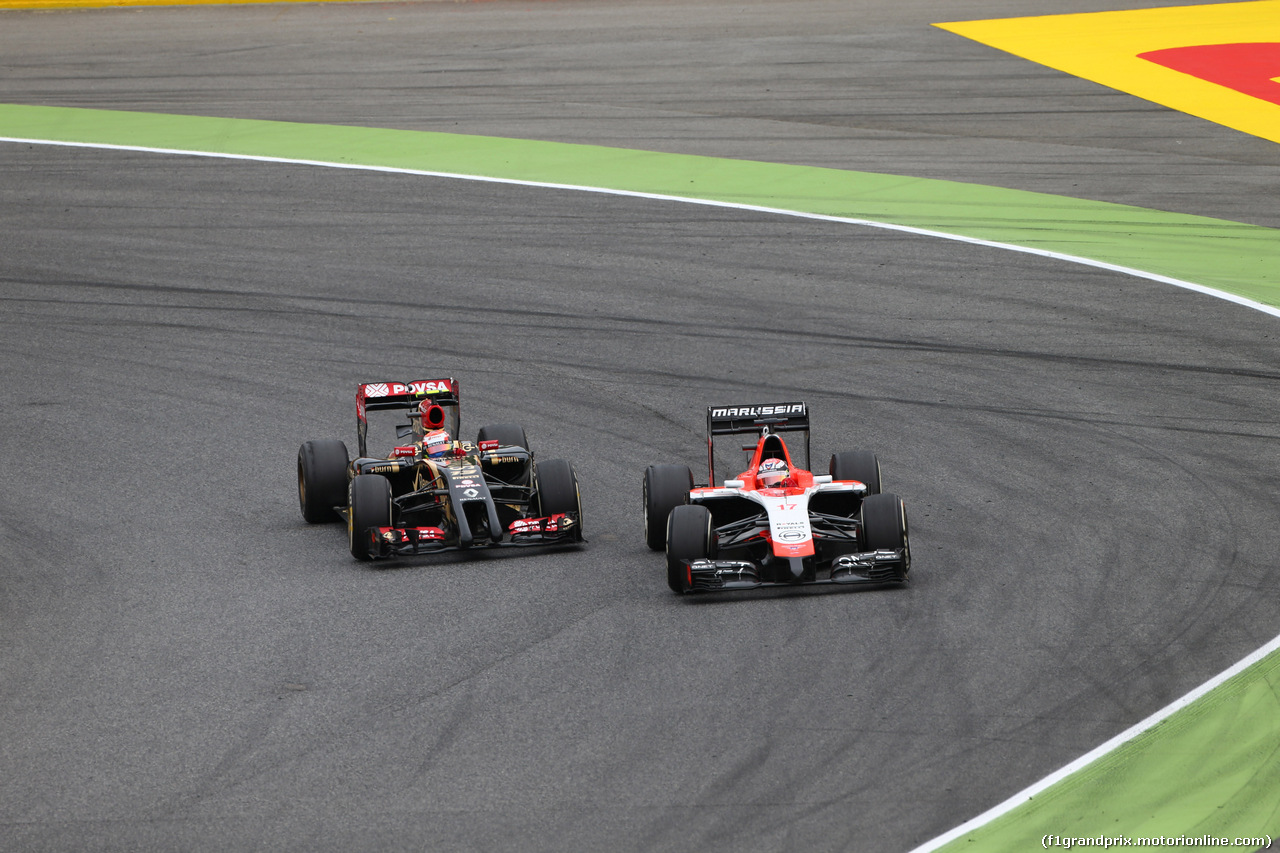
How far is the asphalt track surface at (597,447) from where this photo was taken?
8.24 m

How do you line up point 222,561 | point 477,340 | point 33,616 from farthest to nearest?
1. point 477,340
2. point 222,561
3. point 33,616

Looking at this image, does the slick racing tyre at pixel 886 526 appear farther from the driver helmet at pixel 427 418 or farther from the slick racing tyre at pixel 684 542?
the driver helmet at pixel 427 418

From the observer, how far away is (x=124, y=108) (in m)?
26.2

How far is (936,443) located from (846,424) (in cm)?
90

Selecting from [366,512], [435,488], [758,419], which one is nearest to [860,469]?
[758,419]

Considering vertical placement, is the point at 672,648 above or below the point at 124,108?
below

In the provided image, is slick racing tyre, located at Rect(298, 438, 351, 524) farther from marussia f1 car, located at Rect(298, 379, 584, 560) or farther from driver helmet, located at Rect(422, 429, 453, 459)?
driver helmet, located at Rect(422, 429, 453, 459)

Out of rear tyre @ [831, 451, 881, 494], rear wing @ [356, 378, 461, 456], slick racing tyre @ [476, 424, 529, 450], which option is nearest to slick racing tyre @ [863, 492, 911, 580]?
rear tyre @ [831, 451, 881, 494]

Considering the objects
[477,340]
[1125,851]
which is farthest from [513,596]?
[477,340]

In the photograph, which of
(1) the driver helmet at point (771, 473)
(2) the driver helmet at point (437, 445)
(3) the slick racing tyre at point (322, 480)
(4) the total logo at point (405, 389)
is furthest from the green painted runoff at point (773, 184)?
(3) the slick racing tyre at point (322, 480)

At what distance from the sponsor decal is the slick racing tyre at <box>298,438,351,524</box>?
9.70ft

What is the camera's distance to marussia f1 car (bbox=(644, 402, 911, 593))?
1051 centimetres

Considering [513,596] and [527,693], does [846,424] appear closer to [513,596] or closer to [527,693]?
[513,596]

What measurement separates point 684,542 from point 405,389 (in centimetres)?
347
